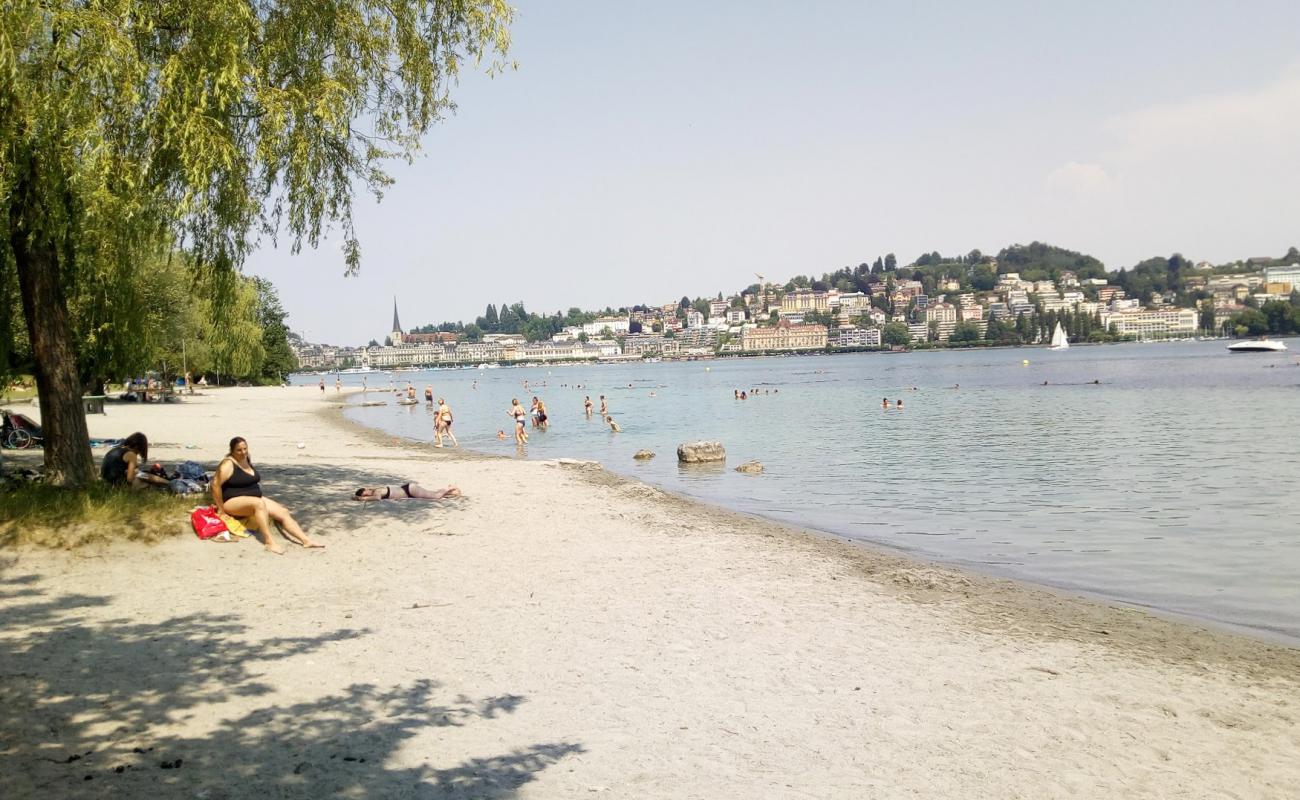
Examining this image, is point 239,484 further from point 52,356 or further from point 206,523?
point 52,356

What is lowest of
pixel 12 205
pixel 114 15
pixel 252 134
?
pixel 12 205

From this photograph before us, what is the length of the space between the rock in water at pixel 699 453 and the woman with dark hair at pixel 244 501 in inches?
595

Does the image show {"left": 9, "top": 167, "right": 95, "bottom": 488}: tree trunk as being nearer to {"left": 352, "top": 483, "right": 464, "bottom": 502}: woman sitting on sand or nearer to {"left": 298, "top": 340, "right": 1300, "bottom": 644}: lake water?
{"left": 352, "top": 483, "right": 464, "bottom": 502}: woman sitting on sand

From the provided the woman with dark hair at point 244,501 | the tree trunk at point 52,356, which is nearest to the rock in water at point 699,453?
the woman with dark hair at point 244,501

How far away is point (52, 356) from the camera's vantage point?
11.1m

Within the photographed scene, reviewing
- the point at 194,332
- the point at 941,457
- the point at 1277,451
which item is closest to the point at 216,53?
the point at 941,457

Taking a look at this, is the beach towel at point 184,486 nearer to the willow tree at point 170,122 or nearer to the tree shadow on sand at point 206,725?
the willow tree at point 170,122

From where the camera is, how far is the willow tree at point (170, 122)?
386 inches

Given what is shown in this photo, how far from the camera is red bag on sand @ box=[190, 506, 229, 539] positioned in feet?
35.0

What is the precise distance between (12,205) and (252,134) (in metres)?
2.66

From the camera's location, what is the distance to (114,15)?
1015 centimetres

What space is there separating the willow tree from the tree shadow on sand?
4.73 m

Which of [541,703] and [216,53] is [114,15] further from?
[541,703]

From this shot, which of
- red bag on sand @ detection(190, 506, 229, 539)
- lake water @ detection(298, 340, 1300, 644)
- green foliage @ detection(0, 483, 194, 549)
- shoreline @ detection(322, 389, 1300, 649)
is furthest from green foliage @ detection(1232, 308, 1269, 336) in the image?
green foliage @ detection(0, 483, 194, 549)
